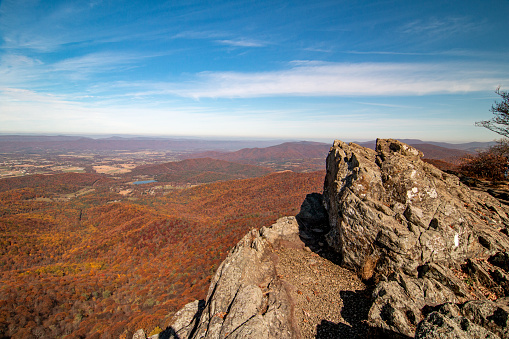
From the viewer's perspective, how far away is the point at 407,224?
10.8 m

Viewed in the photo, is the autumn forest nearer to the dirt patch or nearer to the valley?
the valley

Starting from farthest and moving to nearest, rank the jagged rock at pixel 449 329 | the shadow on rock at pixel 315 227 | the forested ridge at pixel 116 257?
the forested ridge at pixel 116 257
the shadow on rock at pixel 315 227
the jagged rock at pixel 449 329

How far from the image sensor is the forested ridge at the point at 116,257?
822 inches

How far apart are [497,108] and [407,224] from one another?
57.8ft

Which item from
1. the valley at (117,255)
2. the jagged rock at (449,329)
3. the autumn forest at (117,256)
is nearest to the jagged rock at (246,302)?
the jagged rock at (449,329)

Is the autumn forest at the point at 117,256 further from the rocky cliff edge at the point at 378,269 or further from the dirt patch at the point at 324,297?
the dirt patch at the point at 324,297

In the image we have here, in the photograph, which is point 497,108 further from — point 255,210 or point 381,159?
point 255,210

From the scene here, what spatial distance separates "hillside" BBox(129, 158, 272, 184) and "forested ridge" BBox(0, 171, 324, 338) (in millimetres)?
76183

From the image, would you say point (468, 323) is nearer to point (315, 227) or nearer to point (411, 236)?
point (411, 236)

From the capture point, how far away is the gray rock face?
25.7 feet

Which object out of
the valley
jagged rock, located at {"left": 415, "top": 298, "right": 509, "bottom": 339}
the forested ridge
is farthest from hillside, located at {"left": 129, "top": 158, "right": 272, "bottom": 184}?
jagged rock, located at {"left": 415, "top": 298, "right": 509, "bottom": 339}

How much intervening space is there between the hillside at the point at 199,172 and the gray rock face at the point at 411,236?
139 meters

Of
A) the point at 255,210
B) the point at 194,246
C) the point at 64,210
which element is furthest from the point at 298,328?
the point at 64,210

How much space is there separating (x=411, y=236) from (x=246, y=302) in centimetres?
908
